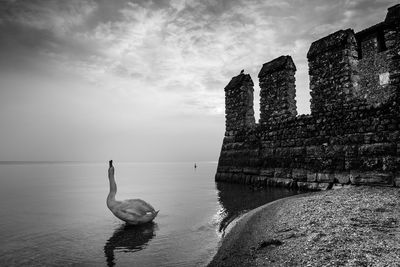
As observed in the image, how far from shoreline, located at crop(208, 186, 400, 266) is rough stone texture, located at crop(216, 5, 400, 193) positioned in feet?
7.66

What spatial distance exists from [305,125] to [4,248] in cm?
1033

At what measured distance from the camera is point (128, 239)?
5.98 metres

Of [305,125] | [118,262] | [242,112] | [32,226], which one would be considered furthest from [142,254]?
[242,112]

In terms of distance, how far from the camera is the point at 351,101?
30.3ft

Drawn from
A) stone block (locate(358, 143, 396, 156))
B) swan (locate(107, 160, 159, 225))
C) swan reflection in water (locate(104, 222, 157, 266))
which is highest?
stone block (locate(358, 143, 396, 156))

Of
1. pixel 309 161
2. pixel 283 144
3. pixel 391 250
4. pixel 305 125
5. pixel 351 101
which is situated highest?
pixel 351 101

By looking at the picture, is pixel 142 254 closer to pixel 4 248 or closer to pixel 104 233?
pixel 104 233

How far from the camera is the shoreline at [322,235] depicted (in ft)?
10.3

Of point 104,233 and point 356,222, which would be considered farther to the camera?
point 104,233

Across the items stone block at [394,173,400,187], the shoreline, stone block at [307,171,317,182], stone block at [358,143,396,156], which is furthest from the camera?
stone block at [307,171,317,182]

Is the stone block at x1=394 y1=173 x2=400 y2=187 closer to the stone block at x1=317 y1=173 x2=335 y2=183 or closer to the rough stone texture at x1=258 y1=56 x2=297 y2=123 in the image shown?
the stone block at x1=317 y1=173 x2=335 y2=183

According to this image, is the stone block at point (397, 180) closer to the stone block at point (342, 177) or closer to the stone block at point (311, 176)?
the stone block at point (342, 177)

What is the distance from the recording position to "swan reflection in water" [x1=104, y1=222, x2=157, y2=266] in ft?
17.2

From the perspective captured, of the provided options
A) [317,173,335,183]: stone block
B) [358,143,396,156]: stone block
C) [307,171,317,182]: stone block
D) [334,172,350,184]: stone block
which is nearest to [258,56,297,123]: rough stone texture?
[307,171,317,182]: stone block
